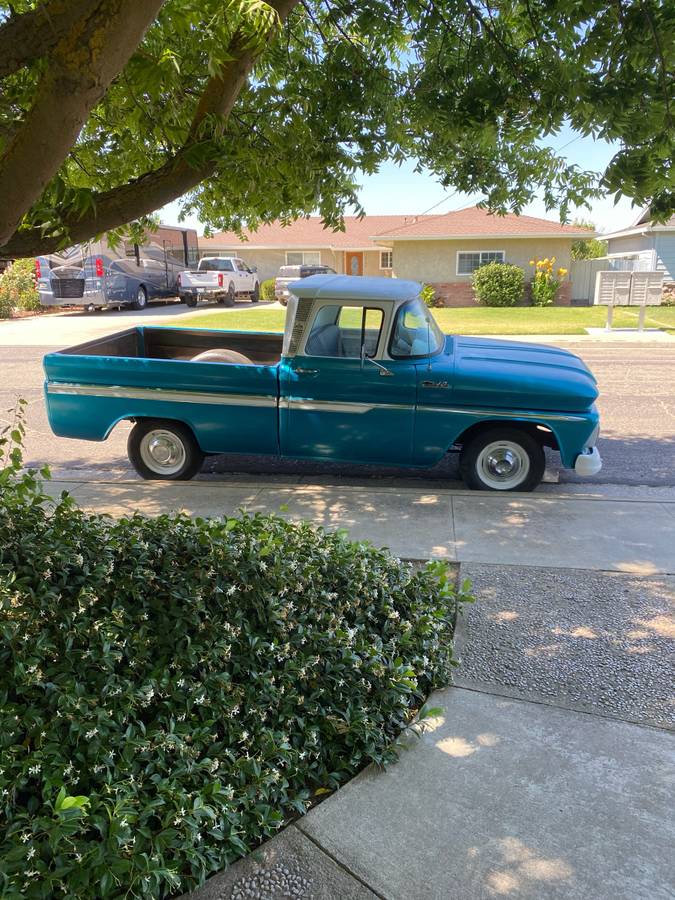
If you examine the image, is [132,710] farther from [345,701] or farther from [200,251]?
[200,251]

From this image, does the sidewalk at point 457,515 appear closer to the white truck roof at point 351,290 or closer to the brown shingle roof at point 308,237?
the white truck roof at point 351,290

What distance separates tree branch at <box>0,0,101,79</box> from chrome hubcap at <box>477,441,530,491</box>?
A: 4844mm

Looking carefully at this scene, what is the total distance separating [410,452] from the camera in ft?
21.7

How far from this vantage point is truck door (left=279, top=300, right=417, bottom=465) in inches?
254

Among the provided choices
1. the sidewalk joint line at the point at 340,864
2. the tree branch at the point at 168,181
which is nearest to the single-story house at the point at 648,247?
the tree branch at the point at 168,181

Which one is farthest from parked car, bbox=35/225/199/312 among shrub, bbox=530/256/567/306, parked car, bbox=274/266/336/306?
shrub, bbox=530/256/567/306

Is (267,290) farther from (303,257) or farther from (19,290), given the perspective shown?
(19,290)

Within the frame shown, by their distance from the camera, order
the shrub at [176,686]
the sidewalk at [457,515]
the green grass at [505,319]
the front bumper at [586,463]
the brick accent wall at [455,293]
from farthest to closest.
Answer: the brick accent wall at [455,293] → the green grass at [505,319] → the front bumper at [586,463] → the sidewalk at [457,515] → the shrub at [176,686]

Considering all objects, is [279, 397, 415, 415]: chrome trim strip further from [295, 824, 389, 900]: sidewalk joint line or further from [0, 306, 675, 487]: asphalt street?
[295, 824, 389, 900]: sidewalk joint line

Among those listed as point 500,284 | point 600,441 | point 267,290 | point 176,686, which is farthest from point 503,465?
point 267,290

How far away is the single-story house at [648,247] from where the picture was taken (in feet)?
88.5

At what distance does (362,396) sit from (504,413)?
1277 millimetres

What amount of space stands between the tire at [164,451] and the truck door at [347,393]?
1.04 meters

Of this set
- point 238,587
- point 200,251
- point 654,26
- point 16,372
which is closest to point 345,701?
point 238,587
